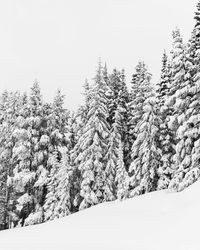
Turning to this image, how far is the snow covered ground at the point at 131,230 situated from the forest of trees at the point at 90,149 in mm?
10370

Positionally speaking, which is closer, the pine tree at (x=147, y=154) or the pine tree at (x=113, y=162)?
the pine tree at (x=147, y=154)

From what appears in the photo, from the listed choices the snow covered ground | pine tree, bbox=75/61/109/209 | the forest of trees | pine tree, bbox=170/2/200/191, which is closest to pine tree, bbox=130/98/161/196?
the forest of trees

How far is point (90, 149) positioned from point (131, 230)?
2023 cm

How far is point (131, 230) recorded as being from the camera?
1384 centimetres

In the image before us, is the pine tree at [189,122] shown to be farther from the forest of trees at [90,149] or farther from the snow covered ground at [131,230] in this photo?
the snow covered ground at [131,230]

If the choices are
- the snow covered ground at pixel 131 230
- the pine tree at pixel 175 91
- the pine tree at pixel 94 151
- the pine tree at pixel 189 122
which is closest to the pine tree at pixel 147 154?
the pine tree at pixel 175 91

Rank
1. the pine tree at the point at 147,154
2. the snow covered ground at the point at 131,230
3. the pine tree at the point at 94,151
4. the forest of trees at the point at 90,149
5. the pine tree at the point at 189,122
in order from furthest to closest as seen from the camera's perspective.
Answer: the pine tree at the point at 94,151
the pine tree at the point at 147,154
the forest of trees at the point at 90,149
the pine tree at the point at 189,122
the snow covered ground at the point at 131,230

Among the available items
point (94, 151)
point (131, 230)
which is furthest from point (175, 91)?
→ point (131, 230)

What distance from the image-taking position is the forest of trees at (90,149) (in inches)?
1229

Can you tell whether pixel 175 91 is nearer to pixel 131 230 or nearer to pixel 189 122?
pixel 189 122

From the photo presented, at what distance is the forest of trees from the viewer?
102 feet

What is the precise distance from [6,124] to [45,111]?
5.40m

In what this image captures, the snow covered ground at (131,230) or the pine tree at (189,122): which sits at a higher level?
the pine tree at (189,122)

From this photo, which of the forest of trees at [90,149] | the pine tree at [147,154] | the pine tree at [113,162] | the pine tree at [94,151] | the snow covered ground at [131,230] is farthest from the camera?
the pine tree at [113,162]
